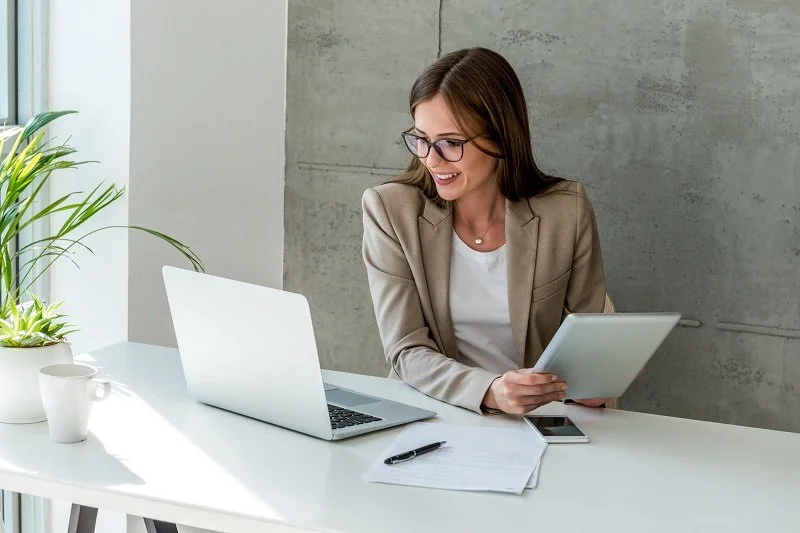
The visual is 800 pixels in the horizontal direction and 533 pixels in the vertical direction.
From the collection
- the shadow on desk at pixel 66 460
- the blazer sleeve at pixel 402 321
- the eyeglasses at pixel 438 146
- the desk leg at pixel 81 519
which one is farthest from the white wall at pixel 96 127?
the shadow on desk at pixel 66 460

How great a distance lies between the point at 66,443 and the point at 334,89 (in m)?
2.06

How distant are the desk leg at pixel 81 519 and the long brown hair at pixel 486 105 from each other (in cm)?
120

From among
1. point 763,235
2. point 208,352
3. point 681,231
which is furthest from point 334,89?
point 208,352

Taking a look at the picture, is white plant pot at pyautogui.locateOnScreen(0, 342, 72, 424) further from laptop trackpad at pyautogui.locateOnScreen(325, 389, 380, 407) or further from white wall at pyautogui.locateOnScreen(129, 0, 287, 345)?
white wall at pyautogui.locateOnScreen(129, 0, 287, 345)

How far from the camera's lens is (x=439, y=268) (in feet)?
8.17

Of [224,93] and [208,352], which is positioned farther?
[224,93]

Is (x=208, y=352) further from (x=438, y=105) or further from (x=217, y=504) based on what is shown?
(x=438, y=105)

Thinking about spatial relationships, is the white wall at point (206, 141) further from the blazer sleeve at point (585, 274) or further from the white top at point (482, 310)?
the blazer sleeve at point (585, 274)

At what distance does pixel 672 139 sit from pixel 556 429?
58.0 inches

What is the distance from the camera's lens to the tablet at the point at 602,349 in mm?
1821

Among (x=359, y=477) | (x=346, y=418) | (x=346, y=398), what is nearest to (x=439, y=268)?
(x=346, y=398)

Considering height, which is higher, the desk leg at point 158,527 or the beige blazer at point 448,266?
the beige blazer at point 448,266

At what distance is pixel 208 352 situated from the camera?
1892 millimetres

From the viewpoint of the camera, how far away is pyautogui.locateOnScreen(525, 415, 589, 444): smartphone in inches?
71.9
